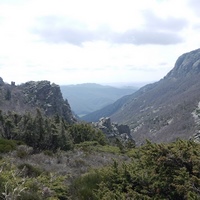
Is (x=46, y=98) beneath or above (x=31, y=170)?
above

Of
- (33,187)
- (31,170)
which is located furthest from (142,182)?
(31,170)

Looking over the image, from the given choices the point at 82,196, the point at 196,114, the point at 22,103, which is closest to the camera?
the point at 82,196

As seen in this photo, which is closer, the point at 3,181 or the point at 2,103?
the point at 3,181

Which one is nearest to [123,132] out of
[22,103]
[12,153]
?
[22,103]

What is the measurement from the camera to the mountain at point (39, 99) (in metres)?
104

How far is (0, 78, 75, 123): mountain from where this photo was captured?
341 ft

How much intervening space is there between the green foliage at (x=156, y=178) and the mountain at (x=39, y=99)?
93.3m

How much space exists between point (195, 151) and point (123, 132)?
101588 mm

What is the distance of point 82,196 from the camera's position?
8523mm

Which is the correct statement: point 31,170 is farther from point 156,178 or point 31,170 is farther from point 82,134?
point 82,134

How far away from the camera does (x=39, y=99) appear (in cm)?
11469

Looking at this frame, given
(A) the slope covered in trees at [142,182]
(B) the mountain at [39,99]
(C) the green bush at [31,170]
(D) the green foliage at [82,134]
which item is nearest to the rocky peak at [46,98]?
(B) the mountain at [39,99]

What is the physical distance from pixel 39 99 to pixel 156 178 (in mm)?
109359

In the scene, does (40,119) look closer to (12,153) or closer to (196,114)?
(12,153)
